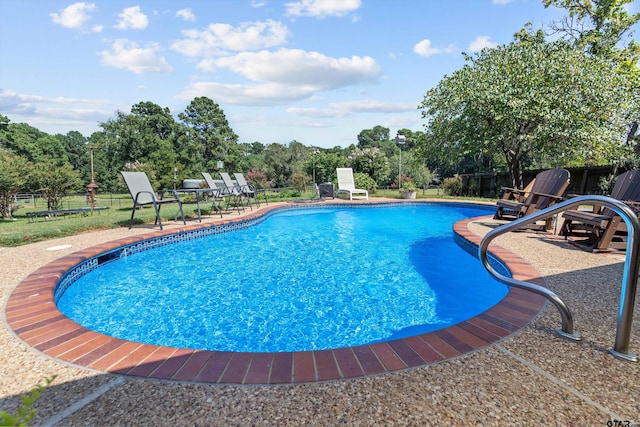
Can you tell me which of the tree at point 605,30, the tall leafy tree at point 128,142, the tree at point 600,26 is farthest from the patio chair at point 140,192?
the tall leafy tree at point 128,142

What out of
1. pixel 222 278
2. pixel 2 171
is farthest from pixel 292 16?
pixel 2 171

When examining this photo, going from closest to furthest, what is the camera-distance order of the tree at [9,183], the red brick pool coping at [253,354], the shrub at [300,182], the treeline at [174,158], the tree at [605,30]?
the red brick pool coping at [253,354] < the tree at [9,183] < the treeline at [174,158] < the tree at [605,30] < the shrub at [300,182]

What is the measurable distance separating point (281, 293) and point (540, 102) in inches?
437

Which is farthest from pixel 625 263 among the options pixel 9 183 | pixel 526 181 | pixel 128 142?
pixel 128 142

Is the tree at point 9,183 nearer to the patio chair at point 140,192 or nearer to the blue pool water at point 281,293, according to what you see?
the patio chair at point 140,192

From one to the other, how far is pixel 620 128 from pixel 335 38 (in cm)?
1114

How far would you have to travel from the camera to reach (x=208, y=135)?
92.4 ft

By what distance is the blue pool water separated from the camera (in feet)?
10.4


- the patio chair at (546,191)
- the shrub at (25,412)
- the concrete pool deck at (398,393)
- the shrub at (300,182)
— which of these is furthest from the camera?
the shrub at (300,182)

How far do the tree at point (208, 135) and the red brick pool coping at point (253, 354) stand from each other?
2680 cm

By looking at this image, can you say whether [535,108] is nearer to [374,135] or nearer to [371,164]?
[371,164]

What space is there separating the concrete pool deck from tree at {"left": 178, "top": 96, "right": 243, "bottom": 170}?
27.6 meters

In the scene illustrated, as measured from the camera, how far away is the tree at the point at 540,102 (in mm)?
10375

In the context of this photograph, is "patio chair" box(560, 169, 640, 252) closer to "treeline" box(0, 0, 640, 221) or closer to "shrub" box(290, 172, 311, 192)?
"treeline" box(0, 0, 640, 221)
